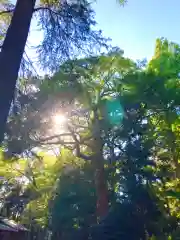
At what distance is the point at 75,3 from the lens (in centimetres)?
511

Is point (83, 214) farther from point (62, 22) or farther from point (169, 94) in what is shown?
point (62, 22)

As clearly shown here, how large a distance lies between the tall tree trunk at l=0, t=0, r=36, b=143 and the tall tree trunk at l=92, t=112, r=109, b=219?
10719 mm

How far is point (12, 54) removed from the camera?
3893mm

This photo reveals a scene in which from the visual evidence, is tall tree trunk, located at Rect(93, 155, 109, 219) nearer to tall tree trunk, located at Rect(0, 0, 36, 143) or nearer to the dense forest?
the dense forest

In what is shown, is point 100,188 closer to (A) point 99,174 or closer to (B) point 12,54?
(A) point 99,174

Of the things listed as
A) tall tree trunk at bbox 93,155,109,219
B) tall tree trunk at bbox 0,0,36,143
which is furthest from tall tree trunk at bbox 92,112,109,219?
tall tree trunk at bbox 0,0,36,143

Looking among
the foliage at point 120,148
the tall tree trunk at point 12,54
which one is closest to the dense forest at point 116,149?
the foliage at point 120,148

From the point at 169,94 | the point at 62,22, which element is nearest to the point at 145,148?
the point at 169,94

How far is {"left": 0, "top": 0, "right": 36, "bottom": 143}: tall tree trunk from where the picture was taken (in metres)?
3.58

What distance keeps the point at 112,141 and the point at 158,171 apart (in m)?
3.04

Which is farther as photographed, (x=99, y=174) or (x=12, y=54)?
(x=99, y=174)

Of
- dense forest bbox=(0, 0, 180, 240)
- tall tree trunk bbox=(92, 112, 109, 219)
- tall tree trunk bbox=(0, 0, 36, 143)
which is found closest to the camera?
tall tree trunk bbox=(0, 0, 36, 143)

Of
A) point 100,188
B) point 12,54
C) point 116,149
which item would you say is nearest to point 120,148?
point 116,149

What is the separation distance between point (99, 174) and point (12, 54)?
12.6m
